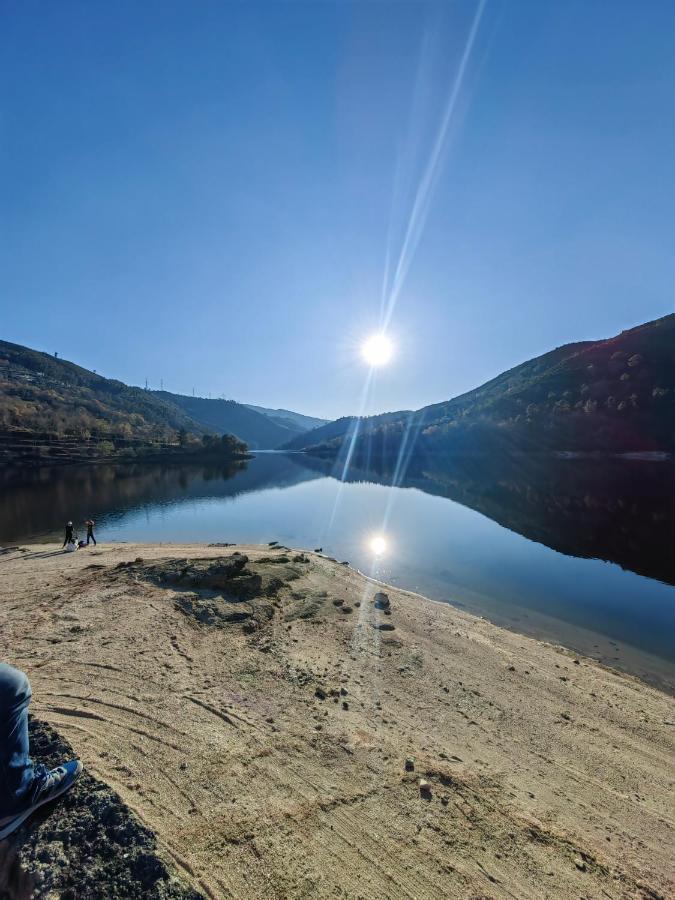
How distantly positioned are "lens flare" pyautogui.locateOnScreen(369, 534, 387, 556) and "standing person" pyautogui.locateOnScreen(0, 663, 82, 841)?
26896mm

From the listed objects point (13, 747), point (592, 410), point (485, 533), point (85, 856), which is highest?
point (592, 410)

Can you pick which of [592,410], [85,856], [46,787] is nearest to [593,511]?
[85,856]

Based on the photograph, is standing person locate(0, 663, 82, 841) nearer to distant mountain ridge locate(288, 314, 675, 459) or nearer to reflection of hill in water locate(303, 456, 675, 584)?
reflection of hill in water locate(303, 456, 675, 584)

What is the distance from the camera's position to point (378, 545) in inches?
1298

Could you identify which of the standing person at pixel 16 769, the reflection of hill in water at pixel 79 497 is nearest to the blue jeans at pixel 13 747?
the standing person at pixel 16 769

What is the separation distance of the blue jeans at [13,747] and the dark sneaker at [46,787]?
7 centimetres

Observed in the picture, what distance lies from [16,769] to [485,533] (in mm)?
36283

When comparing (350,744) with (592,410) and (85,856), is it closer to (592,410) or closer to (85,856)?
(85,856)

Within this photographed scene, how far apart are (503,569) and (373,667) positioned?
17.9 metres

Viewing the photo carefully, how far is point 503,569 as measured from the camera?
84.3 feet

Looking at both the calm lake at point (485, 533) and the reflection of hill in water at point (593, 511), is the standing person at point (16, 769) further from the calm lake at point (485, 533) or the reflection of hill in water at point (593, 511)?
the reflection of hill in water at point (593, 511)

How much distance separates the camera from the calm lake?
1830cm

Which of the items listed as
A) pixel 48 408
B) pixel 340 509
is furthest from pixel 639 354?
pixel 48 408

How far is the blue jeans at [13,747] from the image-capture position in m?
4.02
